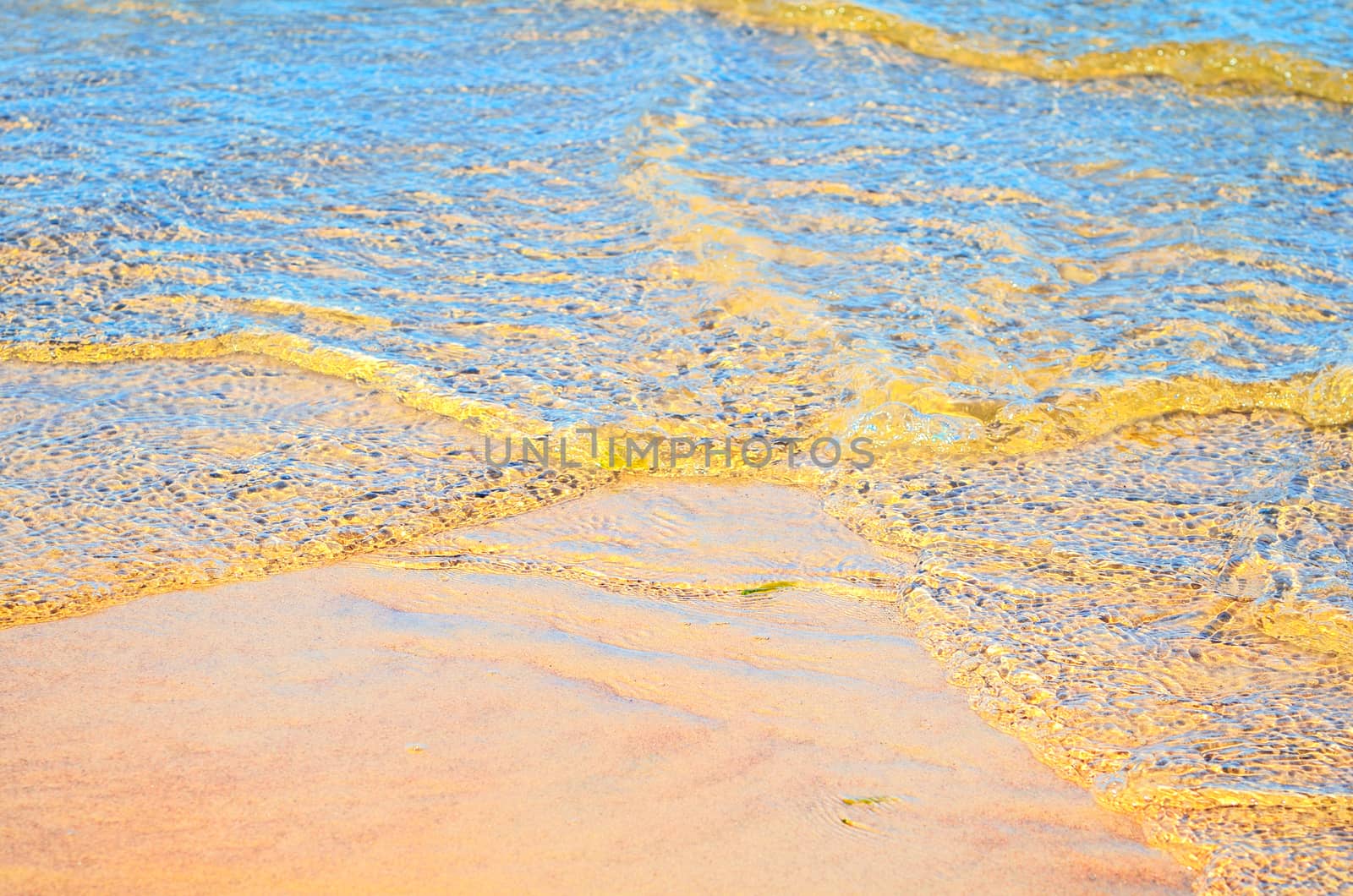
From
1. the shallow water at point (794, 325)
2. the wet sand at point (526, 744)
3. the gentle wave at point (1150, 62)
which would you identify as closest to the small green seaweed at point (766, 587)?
the wet sand at point (526, 744)

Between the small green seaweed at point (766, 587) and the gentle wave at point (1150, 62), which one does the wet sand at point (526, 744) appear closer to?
the small green seaweed at point (766, 587)

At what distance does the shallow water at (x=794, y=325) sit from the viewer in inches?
111

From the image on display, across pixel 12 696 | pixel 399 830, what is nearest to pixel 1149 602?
pixel 399 830

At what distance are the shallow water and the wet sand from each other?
0.18m

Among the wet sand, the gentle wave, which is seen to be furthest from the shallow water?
the wet sand

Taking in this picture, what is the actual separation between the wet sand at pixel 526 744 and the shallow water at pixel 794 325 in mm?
179

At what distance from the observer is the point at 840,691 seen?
262 cm

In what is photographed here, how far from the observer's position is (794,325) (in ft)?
14.1

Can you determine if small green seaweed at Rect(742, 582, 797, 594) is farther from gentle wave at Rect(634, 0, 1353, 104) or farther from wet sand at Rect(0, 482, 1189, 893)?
gentle wave at Rect(634, 0, 1353, 104)

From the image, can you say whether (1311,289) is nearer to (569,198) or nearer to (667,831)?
→ (569,198)

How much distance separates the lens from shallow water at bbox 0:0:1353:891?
283 cm

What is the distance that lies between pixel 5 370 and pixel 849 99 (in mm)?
4575

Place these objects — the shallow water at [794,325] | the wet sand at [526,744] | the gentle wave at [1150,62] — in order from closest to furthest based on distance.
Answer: the wet sand at [526,744], the shallow water at [794,325], the gentle wave at [1150,62]

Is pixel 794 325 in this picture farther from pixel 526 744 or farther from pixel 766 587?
pixel 526 744
